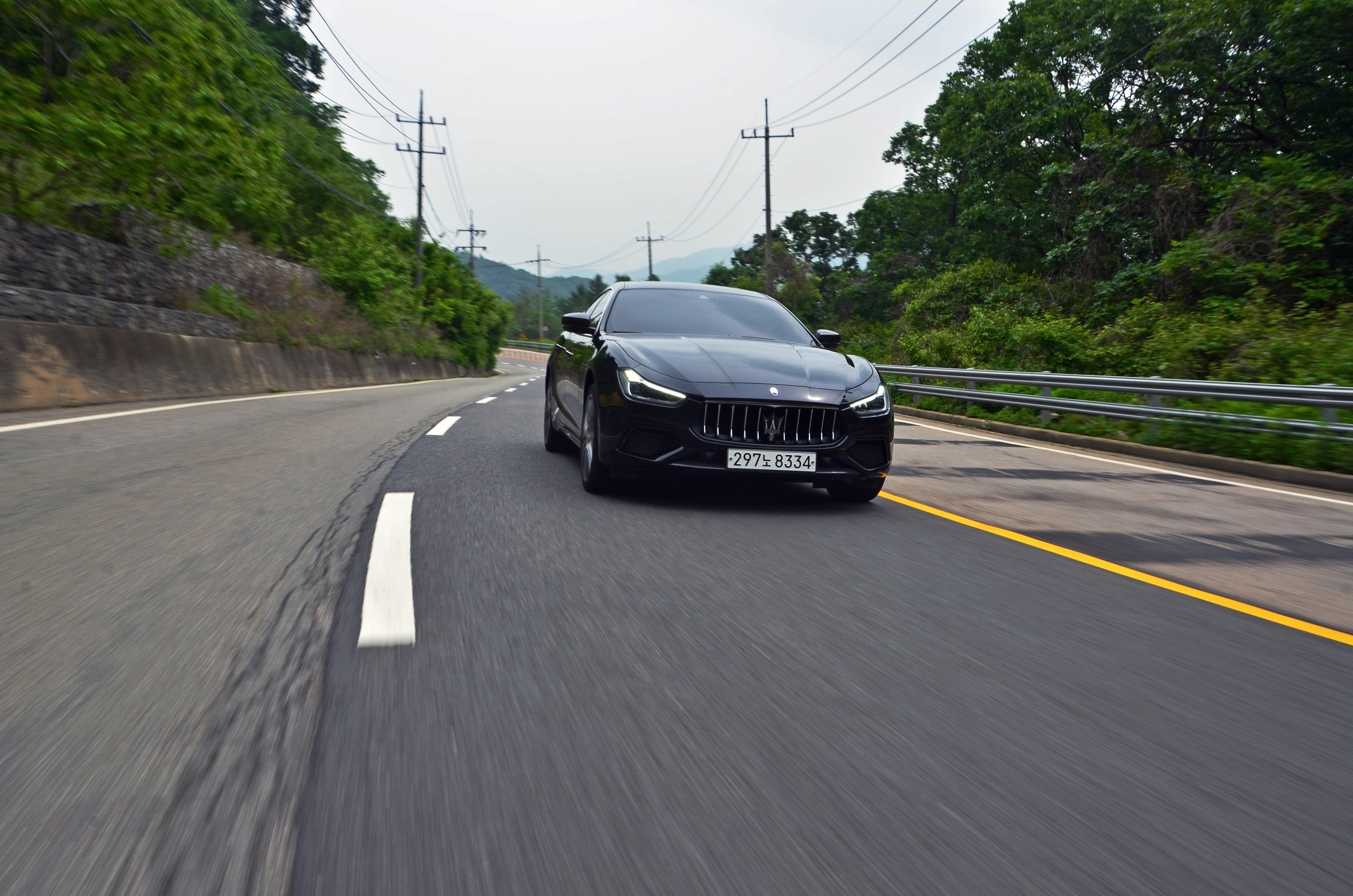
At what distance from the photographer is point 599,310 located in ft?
26.2

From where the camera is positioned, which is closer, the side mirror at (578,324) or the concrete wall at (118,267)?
the side mirror at (578,324)

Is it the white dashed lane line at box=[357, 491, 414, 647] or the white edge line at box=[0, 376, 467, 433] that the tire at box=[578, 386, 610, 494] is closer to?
the white dashed lane line at box=[357, 491, 414, 647]

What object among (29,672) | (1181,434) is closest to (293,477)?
(29,672)

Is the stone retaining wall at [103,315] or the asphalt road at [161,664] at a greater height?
the stone retaining wall at [103,315]

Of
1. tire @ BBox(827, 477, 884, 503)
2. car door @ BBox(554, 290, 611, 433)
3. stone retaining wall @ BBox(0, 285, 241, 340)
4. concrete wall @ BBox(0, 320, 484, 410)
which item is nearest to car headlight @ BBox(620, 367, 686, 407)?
car door @ BBox(554, 290, 611, 433)

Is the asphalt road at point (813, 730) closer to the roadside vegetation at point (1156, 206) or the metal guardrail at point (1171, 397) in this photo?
the metal guardrail at point (1171, 397)

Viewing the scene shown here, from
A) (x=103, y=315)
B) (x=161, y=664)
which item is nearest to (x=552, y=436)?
(x=161, y=664)

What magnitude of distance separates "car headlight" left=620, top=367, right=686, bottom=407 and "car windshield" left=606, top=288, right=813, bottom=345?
118 cm

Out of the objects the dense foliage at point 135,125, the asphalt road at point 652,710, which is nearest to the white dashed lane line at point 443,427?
the asphalt road at point 652,710

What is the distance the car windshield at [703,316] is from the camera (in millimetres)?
7188

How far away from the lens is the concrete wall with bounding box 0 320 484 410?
35.7 ft

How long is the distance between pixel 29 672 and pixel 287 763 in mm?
1148

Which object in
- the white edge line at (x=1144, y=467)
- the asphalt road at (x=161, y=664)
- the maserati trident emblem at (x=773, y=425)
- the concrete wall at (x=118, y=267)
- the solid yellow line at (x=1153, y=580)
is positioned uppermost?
the concrete wall at (x=118, y=267)

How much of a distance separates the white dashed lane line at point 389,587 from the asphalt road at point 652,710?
6cm
